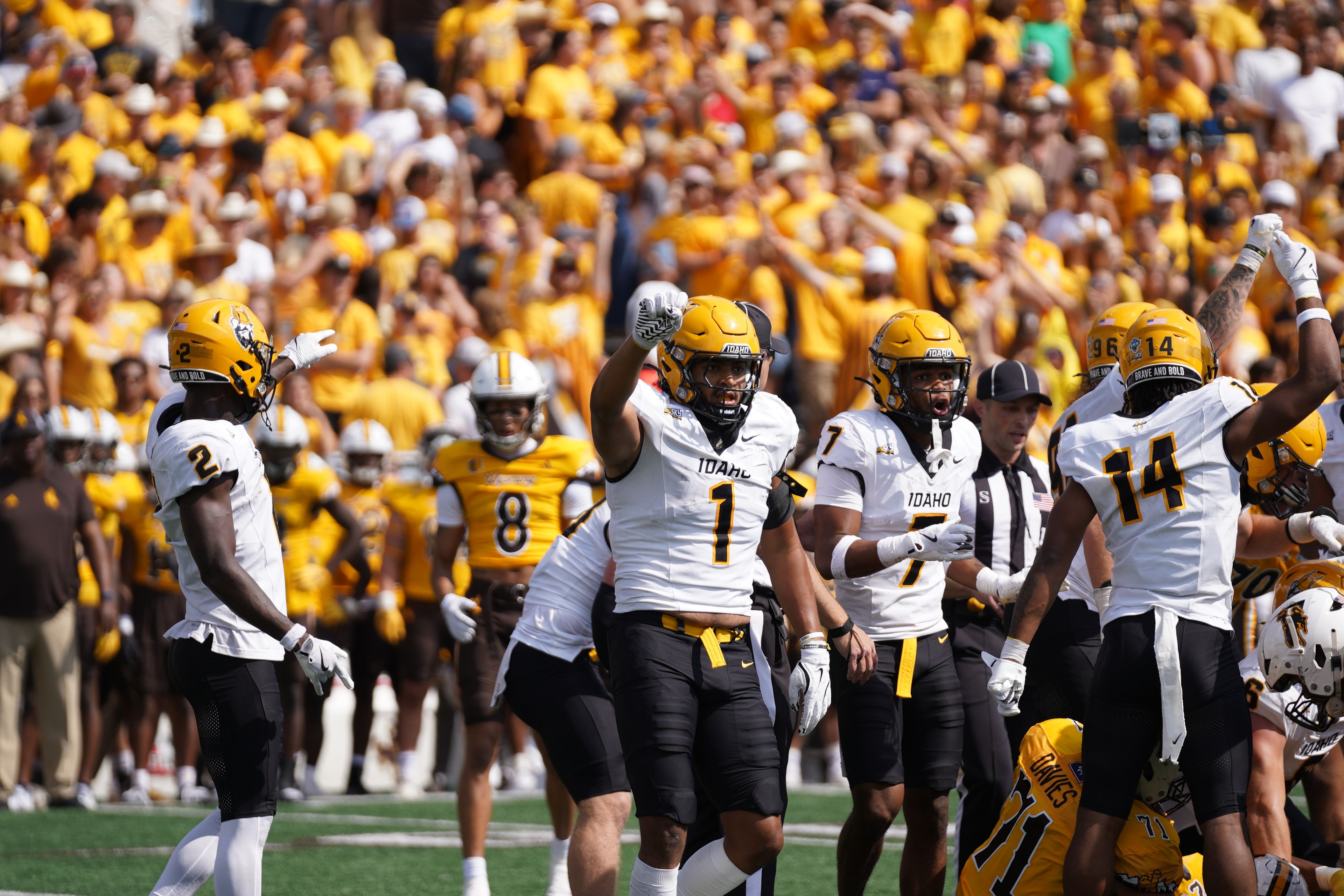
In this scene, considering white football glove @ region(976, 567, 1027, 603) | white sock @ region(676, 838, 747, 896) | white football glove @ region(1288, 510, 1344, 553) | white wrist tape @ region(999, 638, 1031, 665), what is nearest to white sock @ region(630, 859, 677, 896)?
white sock @ region(676, 838, 747, 896)

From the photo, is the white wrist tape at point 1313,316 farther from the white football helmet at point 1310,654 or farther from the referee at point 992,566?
the referee at point 992,566

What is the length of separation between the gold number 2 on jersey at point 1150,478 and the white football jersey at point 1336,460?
1.74 metres

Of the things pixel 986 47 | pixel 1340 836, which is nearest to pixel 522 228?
pixel 986 47

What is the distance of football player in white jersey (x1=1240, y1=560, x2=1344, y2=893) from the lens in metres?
5.92

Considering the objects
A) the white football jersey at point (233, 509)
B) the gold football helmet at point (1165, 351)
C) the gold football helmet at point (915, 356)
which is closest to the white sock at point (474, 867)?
the white football jersey at point (233, 509)

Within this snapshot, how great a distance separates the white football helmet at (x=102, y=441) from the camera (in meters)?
11.4

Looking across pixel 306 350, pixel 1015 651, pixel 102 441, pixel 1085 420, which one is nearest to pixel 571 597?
pixel 306 350

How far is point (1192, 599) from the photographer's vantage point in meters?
5.44

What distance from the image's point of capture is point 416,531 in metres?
11.6

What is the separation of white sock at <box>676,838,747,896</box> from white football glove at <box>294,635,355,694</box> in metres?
1.25

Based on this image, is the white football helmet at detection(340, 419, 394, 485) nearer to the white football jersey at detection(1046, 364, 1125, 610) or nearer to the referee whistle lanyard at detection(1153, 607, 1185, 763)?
the white football jersey at detection(1046, 364, 1125, 610)

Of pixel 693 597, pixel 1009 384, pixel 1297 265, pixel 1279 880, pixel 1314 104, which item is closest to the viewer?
pixel 693 597

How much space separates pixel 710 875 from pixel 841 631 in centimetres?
101

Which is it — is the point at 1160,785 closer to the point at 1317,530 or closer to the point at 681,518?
the point at 1317,530
